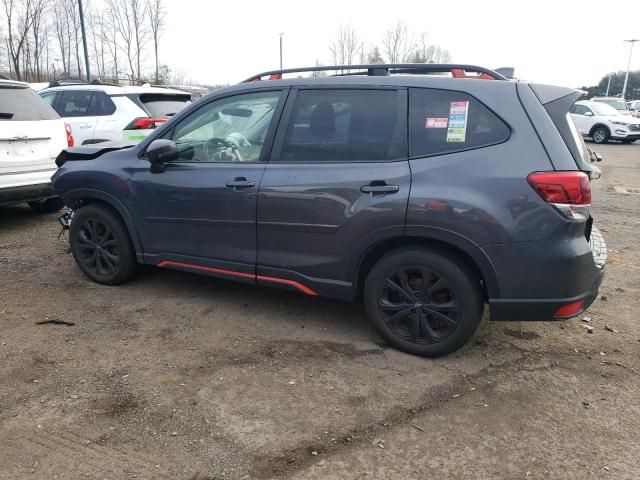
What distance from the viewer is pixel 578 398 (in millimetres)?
2994

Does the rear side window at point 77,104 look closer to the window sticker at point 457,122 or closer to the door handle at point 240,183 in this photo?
the door handle at point 240,183

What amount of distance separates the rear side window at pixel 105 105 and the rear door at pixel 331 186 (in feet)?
19.7

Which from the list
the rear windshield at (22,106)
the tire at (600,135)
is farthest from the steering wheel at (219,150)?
the tire at (600,135)

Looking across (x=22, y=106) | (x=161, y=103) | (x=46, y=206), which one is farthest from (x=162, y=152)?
(x=161, y=103)

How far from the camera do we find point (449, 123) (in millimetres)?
3207

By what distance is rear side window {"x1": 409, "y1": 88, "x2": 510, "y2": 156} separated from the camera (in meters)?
3.12

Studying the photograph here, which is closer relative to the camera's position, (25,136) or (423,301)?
(423,301)

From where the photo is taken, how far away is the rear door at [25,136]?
5.84 metres

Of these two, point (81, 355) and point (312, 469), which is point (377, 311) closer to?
point (312, 469)

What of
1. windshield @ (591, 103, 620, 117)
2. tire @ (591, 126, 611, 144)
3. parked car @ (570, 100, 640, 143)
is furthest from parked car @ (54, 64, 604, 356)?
windshield @ (591, 103, 620, 117)

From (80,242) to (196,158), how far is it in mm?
1502

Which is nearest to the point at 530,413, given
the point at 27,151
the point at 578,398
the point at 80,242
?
the point at 578,398

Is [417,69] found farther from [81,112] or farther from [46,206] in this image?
[81,112]

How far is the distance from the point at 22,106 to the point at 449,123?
533cm
